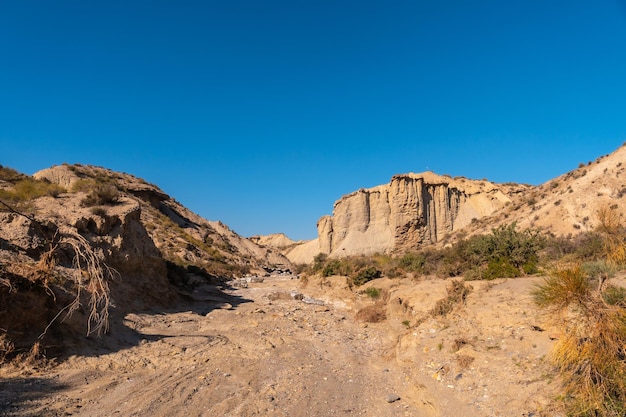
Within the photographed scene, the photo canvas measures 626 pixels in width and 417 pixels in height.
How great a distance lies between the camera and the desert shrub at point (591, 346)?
4047mm

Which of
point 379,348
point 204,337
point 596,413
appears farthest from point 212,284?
point 596,413

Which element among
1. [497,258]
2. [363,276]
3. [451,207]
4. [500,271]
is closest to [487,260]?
[497,258]

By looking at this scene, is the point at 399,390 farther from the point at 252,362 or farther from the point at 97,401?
the point at 97,401

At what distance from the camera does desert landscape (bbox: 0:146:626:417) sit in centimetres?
577

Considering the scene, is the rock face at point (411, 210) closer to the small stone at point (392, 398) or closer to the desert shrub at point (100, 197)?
the desert shrub at point (100, 197)

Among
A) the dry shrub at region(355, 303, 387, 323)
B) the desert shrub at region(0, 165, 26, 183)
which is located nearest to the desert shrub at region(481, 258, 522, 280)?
the dry shrub at region(355, 303, 387, 323)

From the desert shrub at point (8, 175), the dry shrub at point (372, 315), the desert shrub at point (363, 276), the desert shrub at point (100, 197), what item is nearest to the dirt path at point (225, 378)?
the dry shrub at point (372, 315)

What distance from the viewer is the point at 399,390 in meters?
6.95

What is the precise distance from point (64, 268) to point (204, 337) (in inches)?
167

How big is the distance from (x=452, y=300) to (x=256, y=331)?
→ 249 inches

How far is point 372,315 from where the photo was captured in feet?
44.9

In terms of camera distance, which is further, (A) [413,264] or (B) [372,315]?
(A) [413,264]

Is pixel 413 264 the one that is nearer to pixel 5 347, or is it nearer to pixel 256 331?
pixel 256 331

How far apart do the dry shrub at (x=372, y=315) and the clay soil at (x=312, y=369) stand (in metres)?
1.13
